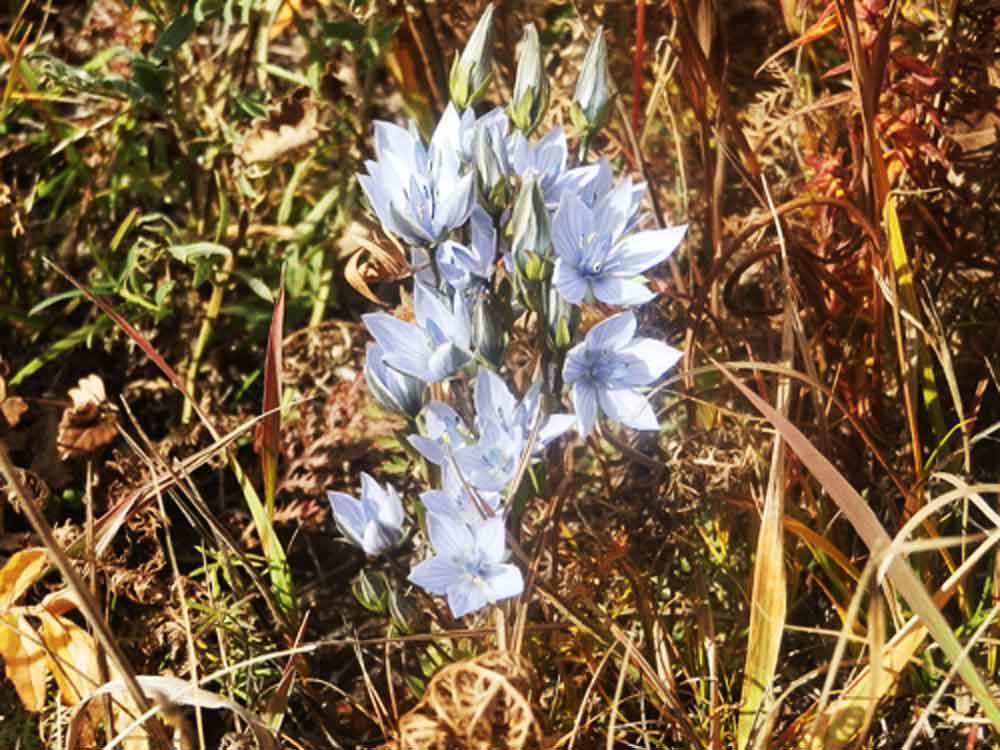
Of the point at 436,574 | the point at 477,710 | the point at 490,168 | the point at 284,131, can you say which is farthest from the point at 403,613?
the point at 284,131

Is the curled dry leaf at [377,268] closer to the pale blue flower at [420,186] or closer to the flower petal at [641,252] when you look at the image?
the pale blue flower at [420,186]

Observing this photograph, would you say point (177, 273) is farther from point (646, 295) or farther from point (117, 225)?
point (646, 295)

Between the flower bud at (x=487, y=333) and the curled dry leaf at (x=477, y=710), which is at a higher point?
the flower bud at (x=487, y=333)

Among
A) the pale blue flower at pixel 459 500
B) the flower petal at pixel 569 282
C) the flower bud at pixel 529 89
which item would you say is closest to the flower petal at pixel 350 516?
the pale blue flower at pixel 459 500

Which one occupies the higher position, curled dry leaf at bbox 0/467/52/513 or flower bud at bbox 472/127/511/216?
flower bud at bbox 472/127/511/216

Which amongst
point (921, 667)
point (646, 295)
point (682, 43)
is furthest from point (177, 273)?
point (921, 667)

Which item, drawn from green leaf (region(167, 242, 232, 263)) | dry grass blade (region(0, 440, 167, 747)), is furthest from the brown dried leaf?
dry grass blade (region(0, 440, 167, 747))

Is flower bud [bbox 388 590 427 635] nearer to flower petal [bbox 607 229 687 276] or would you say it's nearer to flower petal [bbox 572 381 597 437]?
flower petal [bbox 572 381 597 437]
